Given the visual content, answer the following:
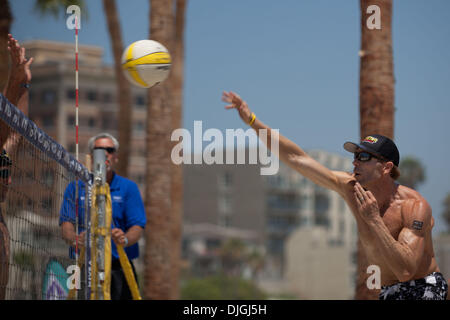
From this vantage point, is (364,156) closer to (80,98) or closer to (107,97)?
(80,98)

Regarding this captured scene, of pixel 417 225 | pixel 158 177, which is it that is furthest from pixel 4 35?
pixel 417 225

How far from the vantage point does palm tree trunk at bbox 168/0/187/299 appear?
1930 centimetres

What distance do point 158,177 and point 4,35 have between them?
4.02m

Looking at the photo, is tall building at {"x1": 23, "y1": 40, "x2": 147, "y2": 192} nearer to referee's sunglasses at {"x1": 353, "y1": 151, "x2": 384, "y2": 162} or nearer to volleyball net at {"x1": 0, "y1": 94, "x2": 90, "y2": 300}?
volleyball net at {"x1": 0, "y1": 94, "x2": 90, "y2": 300}

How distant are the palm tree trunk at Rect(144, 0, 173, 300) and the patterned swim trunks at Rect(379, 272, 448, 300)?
25.7 ft

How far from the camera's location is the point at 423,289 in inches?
254

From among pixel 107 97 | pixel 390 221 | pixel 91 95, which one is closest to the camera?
pixel 390 221

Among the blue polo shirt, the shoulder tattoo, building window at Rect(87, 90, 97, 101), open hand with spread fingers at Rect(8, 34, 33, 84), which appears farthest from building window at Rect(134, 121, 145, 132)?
the shoulder tattoo

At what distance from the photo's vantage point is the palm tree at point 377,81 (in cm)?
1090

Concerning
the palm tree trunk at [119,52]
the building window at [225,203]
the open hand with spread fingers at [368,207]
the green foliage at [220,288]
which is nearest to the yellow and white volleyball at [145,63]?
the open hand with spread fingers at [368,207]

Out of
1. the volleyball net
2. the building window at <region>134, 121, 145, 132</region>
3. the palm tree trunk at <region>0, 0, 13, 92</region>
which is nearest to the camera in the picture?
the volleyball net

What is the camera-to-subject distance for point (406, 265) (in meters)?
6.18
